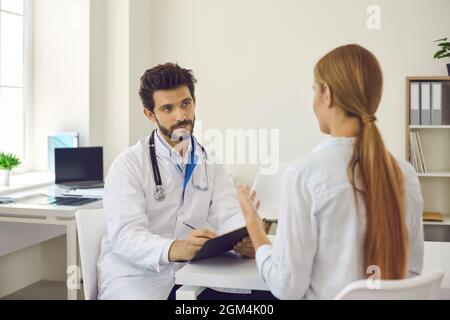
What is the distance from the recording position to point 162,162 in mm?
2064

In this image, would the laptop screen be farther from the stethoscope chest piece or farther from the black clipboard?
the black clipboard

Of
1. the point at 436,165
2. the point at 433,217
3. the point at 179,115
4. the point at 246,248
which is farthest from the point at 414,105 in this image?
the point at 246,248

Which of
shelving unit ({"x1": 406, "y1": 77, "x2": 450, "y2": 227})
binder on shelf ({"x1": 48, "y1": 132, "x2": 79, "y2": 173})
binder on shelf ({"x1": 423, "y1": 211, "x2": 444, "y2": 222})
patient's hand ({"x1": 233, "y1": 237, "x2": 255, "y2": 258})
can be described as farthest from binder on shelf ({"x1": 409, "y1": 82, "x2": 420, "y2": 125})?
patient's hand ({"x1": 233, "y1": 237, "x2": 255, "y2": 258})

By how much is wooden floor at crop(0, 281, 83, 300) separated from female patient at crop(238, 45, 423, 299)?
2.46 meters

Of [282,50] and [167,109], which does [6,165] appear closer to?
[167,109]

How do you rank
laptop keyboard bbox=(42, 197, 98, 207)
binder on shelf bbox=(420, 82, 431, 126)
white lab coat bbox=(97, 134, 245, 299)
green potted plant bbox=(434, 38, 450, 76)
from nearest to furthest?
white lab coat bbox=(97, 134, 245, 299) → laptop keyboard bbox=(42, 197, 98, 207) → green potted plant bbox=(434, 38, 450, 76) → binder on shelf bbox=(420, 82, 431, 126)

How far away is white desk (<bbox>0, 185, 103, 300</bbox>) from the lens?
284 centimetres

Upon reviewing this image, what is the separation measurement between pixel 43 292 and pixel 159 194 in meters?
1.98

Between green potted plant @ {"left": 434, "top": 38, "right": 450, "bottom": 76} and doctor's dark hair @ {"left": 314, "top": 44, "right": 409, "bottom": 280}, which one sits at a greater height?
green potted plant @ {"left": 434, "top": 38, "right": 450, "bottom": 76}

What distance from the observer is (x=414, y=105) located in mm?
3797

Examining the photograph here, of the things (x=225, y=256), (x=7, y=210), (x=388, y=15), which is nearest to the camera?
(x=225, y=256)
